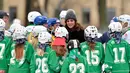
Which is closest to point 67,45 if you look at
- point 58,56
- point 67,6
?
point 58,56

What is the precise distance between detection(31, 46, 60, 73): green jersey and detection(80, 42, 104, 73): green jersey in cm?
80

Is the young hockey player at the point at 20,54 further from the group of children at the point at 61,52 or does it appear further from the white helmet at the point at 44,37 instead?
the white helmet at the point at 44,37

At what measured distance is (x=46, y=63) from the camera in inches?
571

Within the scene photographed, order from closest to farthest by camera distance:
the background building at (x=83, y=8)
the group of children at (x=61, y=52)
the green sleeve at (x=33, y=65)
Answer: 1. the group of children at (x=61, y=52)
2. the green sleeve at (x=33, y=65)
3. the background building at (x=83, y=8)

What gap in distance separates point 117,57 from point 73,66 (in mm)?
1253

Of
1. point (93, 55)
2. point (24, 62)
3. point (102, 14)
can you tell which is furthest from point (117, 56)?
→ point (102, 14)

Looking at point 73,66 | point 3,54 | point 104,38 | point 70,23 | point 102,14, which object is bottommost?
point 73,66

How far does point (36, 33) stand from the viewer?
15.3 m

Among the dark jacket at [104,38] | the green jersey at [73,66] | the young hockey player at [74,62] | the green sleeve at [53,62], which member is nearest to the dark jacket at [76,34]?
the dark jacket at [104,38]

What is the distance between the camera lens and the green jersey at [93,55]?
14930mm

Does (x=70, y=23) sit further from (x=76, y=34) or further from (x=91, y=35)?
(x=91, y=35)

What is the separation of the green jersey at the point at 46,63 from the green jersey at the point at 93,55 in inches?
31.7

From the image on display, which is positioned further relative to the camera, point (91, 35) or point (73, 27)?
point (73, 27)

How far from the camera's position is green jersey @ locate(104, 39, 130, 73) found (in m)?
14.8
